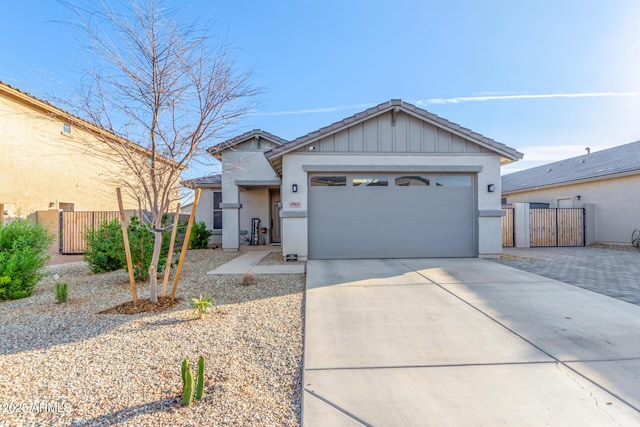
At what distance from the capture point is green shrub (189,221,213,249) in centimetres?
1282

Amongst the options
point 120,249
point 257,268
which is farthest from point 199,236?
point 120,249

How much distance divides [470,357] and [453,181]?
716 centimetres

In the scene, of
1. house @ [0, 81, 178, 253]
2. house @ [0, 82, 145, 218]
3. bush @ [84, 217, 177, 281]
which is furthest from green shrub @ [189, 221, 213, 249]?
bush @ [84, 217, 177, 281]

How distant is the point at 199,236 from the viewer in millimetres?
13047

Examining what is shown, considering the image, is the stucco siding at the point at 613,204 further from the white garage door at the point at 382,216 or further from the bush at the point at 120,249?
the bush at the point at 120,249

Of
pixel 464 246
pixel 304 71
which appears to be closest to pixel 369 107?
pixel 304 71

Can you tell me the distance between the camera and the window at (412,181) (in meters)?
9.12

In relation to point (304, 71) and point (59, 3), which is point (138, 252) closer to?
point (59, 3)

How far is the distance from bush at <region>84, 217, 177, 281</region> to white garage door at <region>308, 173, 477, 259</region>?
4354 millimetres

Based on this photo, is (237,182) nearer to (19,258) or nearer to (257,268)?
(257,268)

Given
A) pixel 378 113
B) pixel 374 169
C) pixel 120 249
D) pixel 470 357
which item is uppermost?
pixel 378 113

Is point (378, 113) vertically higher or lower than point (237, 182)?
higher

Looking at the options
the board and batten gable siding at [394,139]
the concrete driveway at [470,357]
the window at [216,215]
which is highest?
the board and batten gable siding at [394,139]

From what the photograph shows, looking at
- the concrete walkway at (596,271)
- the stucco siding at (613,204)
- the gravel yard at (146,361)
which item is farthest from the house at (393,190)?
the stucco siding at (613,204)
